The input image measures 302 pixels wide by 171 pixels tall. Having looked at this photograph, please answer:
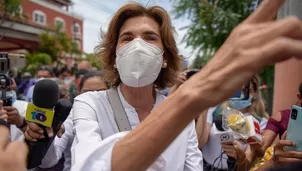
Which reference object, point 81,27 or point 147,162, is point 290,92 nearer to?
point 147,162

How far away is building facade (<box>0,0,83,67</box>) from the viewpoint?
61.2 ft

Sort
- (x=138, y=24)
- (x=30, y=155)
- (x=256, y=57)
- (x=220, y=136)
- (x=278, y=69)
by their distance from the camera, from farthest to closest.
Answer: (x=278, y=69), (x=220, y=136), (x=138, y=24), (x=30, y=155), (x=256, y=57)

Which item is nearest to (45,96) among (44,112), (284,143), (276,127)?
(44,112)

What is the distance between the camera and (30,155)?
155cm

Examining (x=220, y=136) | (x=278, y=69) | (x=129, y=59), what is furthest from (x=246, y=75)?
(x=278, y=69)

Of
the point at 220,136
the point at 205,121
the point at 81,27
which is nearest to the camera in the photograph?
the point at 220,136

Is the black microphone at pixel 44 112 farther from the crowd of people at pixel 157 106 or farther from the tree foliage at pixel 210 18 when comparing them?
the tree foliage at pixel 210 18

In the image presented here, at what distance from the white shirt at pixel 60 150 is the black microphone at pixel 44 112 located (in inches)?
6.2

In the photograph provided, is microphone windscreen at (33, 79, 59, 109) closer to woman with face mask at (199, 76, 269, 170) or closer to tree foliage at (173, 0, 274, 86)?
woman with face mask at (199, 76, 269, 170)

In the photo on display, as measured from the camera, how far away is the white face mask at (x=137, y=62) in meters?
1.58

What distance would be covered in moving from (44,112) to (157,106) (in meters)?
0.83

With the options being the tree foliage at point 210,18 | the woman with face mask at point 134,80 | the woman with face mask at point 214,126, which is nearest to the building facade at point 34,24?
the tree foliage at point 210,18

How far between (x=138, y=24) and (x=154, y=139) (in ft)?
3.36

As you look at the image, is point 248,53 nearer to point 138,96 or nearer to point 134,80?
point 134,80
